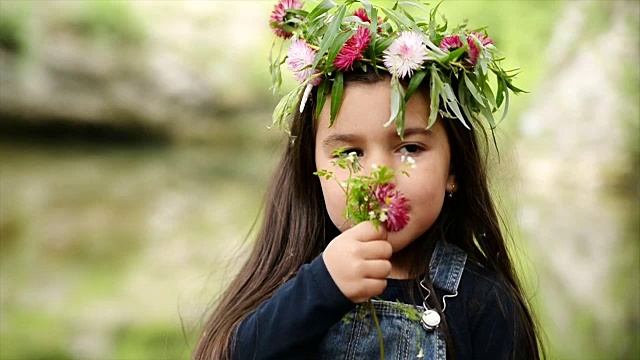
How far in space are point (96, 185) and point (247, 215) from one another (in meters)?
1.23

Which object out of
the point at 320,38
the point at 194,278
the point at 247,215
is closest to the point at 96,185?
the point at 247,215

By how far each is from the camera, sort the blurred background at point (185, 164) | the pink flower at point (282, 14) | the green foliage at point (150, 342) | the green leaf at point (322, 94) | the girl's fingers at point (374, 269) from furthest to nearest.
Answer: the blurred background at point (185, 164)
the green foliage at point (150, 342)
the pink flower at point (282, 14)
the green leaf at point (322, 94)
the girl's fingers at point (374, 269)

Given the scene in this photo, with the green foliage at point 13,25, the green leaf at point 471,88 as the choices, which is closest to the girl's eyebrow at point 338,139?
the green leaf at point 471,88

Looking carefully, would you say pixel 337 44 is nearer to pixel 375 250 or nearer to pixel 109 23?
pixel 375 250

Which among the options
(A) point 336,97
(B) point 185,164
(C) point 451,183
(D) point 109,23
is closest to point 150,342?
(C) point 451,183

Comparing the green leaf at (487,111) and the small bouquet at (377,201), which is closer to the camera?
the small bouquet at (377,201)

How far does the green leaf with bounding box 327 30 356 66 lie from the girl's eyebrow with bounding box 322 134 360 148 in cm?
12

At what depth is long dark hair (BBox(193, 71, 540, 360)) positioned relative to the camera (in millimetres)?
1762

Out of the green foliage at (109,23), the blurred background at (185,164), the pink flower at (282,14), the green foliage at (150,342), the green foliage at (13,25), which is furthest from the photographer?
the green foliage at (109,23)

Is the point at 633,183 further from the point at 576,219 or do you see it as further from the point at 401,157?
the point at 401,157

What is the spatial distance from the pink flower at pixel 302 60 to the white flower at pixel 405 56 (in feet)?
0.41

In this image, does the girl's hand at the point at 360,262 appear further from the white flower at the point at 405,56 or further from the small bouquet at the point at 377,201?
the white flower at the point at 405,56

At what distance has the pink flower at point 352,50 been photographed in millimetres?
1641

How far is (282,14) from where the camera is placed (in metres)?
1.79
